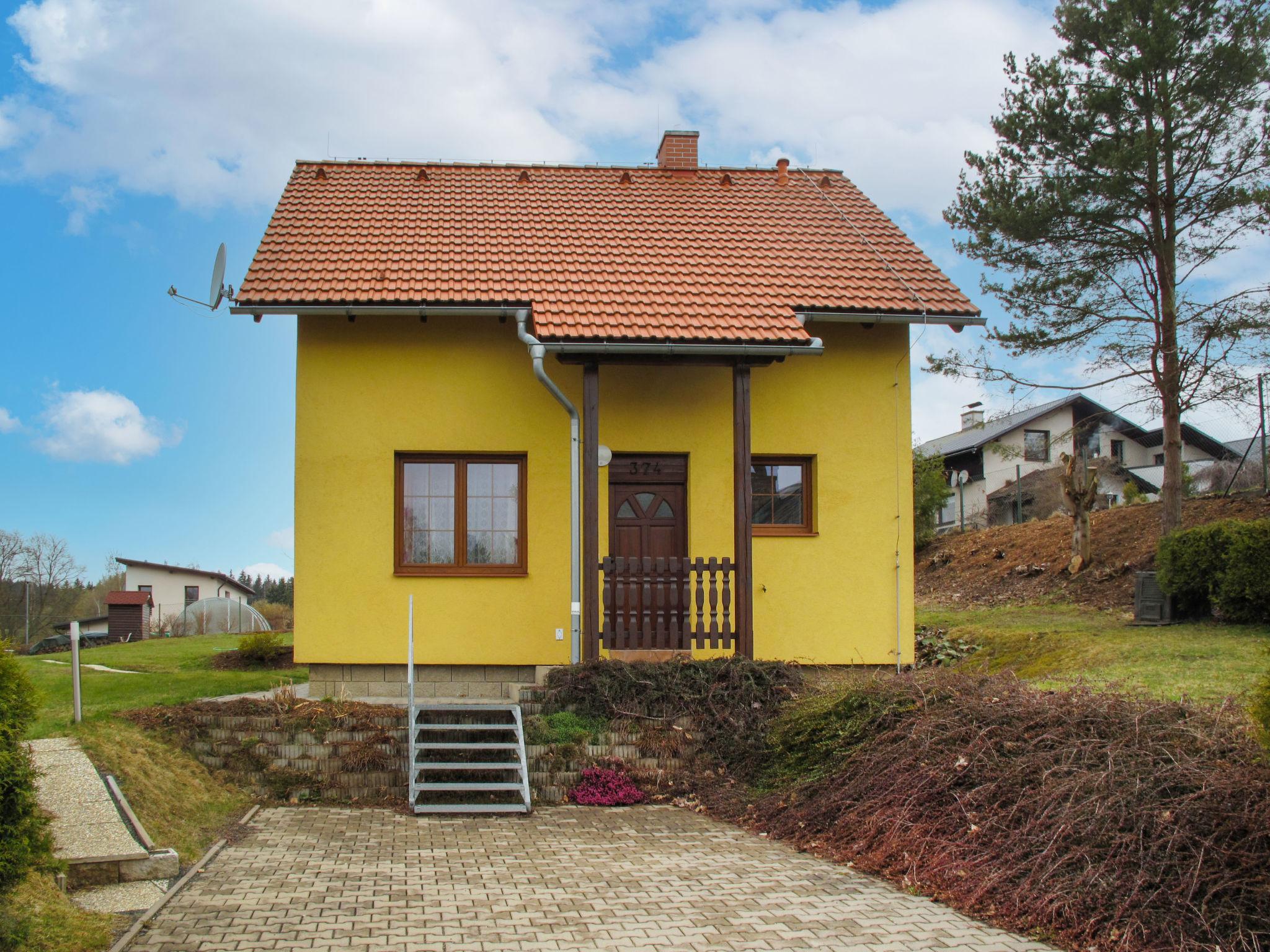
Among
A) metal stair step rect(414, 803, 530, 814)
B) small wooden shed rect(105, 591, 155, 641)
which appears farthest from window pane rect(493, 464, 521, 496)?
small wooden shed rect(105, 591, 155, 641)

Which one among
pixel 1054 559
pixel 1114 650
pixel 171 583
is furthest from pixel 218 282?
pixel 171 583

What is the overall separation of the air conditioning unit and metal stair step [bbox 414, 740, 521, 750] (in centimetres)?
1048

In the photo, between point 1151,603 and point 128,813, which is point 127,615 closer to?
point 128,813

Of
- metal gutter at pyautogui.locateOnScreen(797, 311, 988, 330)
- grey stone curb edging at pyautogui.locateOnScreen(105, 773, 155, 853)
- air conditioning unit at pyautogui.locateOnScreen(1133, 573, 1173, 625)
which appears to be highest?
metal gutter at pyautogui.locateOnScreen(797, 311, 988, 330)

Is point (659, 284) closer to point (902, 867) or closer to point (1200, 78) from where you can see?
point (902, 867)

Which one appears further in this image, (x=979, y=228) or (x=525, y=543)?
(x=979, y=228)

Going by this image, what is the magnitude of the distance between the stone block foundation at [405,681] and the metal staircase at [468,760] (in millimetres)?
1129

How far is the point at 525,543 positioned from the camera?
12.3 meters

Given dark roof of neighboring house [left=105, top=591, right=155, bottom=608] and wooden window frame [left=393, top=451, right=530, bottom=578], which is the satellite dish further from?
dark roof of neighboring house [left=105, top=591, right=155, bottom=608]

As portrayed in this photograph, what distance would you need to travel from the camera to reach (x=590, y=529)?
11281 millimetres

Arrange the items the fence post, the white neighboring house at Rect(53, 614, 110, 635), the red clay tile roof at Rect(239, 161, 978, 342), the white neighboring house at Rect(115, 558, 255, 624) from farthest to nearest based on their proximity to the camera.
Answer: the white neighboring house at Rect(115, 558, 255, 624), the white neighboring house at Rect(53, 614, 110, 635), the red clay tile roof at Rect(239, 161, 978, 342), the fence post

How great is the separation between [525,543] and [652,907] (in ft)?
20.9

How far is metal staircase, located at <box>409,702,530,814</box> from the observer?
931 cm

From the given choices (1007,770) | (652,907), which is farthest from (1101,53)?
(652,907)
